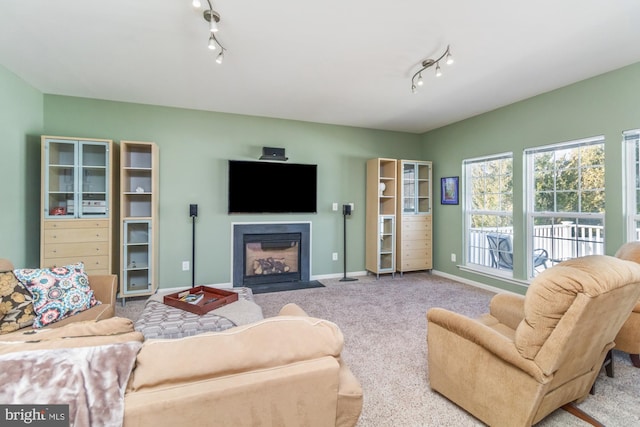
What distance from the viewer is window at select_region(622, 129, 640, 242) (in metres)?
2.83

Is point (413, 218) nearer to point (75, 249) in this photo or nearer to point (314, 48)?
point (314, 48)

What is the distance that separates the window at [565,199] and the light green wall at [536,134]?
0.11 metres

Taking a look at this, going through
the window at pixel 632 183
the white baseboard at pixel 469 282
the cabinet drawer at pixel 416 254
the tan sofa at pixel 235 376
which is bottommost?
the white baseboard at pixel 469 282

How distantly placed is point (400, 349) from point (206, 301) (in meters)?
1.69

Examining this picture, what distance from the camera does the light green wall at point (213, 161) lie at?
149 inches

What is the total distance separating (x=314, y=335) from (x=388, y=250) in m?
4.11

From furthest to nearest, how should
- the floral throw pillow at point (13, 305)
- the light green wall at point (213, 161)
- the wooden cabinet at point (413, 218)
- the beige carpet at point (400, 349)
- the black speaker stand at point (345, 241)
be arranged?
the wooden cabinet at point (413, 218)
the black speaker stand at point (345, 241)
the light green wall at point (213, 161)
the floral throw pillow at point (13, 305)
the beige carpet at point (400, 349)

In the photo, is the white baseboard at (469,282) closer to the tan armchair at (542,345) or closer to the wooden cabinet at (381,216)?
the wooden cabinet at (381,216)

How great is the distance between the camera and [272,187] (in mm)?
4441

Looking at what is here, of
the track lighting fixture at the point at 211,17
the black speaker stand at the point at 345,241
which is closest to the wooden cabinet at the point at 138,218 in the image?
the track lighting fixture at the point at 211,17

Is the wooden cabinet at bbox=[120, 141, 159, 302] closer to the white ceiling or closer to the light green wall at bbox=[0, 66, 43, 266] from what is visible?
the white ceiling

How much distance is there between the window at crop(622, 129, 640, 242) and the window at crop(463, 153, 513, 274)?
120 cm

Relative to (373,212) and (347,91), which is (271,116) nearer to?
(347,91)

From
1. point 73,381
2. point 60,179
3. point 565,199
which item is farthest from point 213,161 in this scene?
point 565,199
